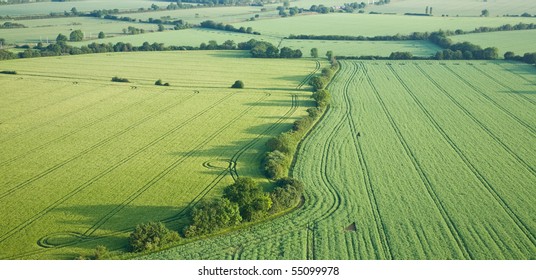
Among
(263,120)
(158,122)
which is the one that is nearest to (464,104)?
(263,120)

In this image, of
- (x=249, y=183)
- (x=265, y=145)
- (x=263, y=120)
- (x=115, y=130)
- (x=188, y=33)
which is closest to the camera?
(x=249, y=183)

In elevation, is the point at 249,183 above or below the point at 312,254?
above

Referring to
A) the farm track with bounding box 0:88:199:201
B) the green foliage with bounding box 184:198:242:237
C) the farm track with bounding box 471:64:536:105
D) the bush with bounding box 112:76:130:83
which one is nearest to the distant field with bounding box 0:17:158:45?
the bush with bounding box 112:76:130:83

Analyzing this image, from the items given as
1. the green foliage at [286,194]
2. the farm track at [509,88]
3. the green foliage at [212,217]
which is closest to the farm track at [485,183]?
the green foliage at [286,194]

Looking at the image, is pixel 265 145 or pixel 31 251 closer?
pixel 31 251

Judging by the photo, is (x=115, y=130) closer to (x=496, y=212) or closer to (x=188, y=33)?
(x=496, y=212)

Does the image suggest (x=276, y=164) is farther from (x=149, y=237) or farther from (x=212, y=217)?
(x=149, y=237)
